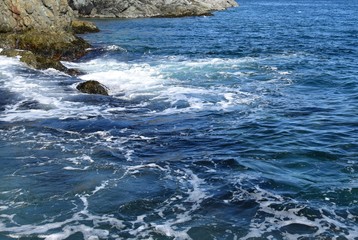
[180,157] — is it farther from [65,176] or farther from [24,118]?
[24,118]

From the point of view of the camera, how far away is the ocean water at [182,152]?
36.2ft

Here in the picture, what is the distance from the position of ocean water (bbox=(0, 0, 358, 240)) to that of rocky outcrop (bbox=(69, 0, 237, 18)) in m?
43.1

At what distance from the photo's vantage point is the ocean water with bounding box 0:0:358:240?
1102 centimetres

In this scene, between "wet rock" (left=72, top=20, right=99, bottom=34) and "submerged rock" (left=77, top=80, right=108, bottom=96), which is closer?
"submerged rock" (left=77, top=80, right=108, bottom=96)

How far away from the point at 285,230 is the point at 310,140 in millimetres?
6720

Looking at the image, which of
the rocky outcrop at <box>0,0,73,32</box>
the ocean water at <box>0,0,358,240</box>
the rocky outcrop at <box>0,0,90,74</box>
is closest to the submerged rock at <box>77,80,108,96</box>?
the ocean water at <box>0,0,358,240</box>

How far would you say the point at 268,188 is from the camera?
41.9 feet

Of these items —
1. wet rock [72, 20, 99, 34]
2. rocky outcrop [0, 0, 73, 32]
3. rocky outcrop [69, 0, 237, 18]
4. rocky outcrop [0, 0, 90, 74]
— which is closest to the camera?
rocky outcrop [0, 0, 90, 74]

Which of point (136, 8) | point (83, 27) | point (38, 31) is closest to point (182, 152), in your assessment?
point (38, 31)

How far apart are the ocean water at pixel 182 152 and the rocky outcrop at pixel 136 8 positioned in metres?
43.1

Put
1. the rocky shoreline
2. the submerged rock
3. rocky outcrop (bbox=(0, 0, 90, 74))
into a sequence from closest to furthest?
the submerged rock, the rocky shoreline, rocky outcrop (bbox=(0, 0, 90, 74))

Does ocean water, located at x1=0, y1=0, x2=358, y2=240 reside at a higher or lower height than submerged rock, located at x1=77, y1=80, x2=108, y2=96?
lower

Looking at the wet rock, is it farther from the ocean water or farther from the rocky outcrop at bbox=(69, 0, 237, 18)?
the ocean water

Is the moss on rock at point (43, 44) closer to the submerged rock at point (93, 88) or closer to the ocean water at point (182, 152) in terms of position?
the ocean water at point (182, 152)
